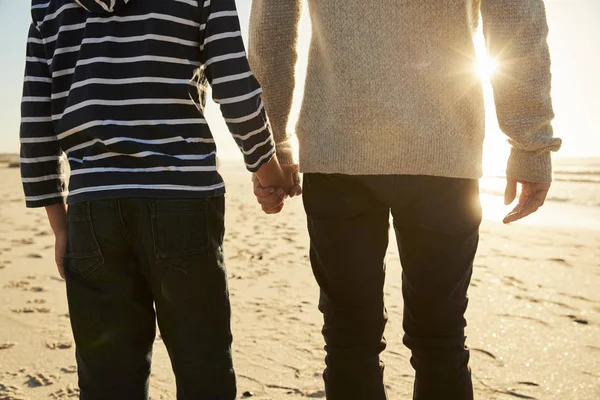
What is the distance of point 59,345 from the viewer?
3178 millimetres

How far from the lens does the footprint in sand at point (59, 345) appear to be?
3141 millimetres

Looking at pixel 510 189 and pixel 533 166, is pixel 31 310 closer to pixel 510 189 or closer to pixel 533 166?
pixel 510 189

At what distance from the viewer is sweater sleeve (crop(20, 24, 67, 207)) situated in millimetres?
1684

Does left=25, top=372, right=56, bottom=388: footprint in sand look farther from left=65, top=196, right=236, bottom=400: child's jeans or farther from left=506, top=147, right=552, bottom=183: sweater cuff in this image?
left=506, top=147, right=552, bottom=183: sweater cuff

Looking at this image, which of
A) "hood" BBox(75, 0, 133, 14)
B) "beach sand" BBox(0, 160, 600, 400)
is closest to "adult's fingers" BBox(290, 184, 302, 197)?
"hood" BBox(75, 0, 133, 14)

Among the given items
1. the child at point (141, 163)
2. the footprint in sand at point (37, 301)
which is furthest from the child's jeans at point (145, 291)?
the footprint in sand at point (37, 301)

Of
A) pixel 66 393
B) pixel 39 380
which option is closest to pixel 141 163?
pixel 66 393

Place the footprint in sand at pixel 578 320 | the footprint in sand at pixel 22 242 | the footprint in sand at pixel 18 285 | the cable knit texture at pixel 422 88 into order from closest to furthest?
the cable knit texture at pixel 422 88 → the footprint in sand at pixel 578 320 → the footprint in sand at pixel 18 285 → the footprint in sand at pixel 22 242

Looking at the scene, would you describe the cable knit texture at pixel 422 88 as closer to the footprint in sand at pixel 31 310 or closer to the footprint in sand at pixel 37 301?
the footprint in sand at pixel 31 310

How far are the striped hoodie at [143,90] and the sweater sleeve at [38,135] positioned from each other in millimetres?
69

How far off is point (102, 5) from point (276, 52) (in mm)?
588

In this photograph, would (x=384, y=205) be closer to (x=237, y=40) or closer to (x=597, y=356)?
(x=237, y=40)

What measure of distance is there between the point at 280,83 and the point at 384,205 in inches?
22.1

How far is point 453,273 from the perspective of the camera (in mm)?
1651
